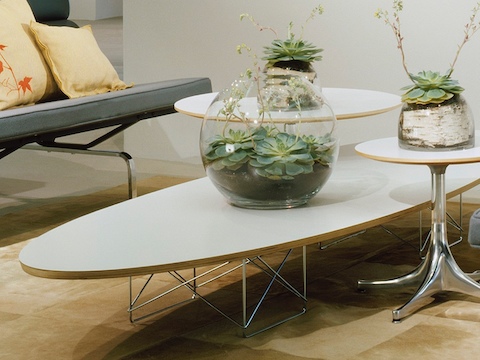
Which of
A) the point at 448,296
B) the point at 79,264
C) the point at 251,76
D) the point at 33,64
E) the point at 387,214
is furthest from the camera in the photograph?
the point at 33,64

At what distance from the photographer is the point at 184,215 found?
2.38 metres

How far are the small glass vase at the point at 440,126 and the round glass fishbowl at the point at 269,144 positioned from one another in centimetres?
21

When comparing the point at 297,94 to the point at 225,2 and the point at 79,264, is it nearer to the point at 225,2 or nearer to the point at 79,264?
the point at 79,264

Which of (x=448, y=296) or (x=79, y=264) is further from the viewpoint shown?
(x=448, y=296)

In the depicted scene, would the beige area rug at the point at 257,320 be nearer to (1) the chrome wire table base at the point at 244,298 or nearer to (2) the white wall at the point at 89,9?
(1) the chrome wire table base at the point at 244,298

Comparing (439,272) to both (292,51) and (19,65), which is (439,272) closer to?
(292,51)

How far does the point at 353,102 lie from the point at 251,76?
915 mm

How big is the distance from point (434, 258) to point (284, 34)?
2252 millimetres

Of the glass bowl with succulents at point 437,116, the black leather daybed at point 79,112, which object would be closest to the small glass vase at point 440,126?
the glass bowl with succulents at point 437,116

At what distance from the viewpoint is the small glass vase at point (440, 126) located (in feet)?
8.08

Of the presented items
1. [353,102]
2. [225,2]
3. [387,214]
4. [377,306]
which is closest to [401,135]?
[387,214]

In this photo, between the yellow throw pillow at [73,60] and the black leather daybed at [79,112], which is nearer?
the black leather daybed at [79,112]

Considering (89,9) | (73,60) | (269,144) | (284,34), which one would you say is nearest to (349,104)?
(269,144)

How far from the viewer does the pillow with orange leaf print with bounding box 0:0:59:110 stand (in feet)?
12.1
